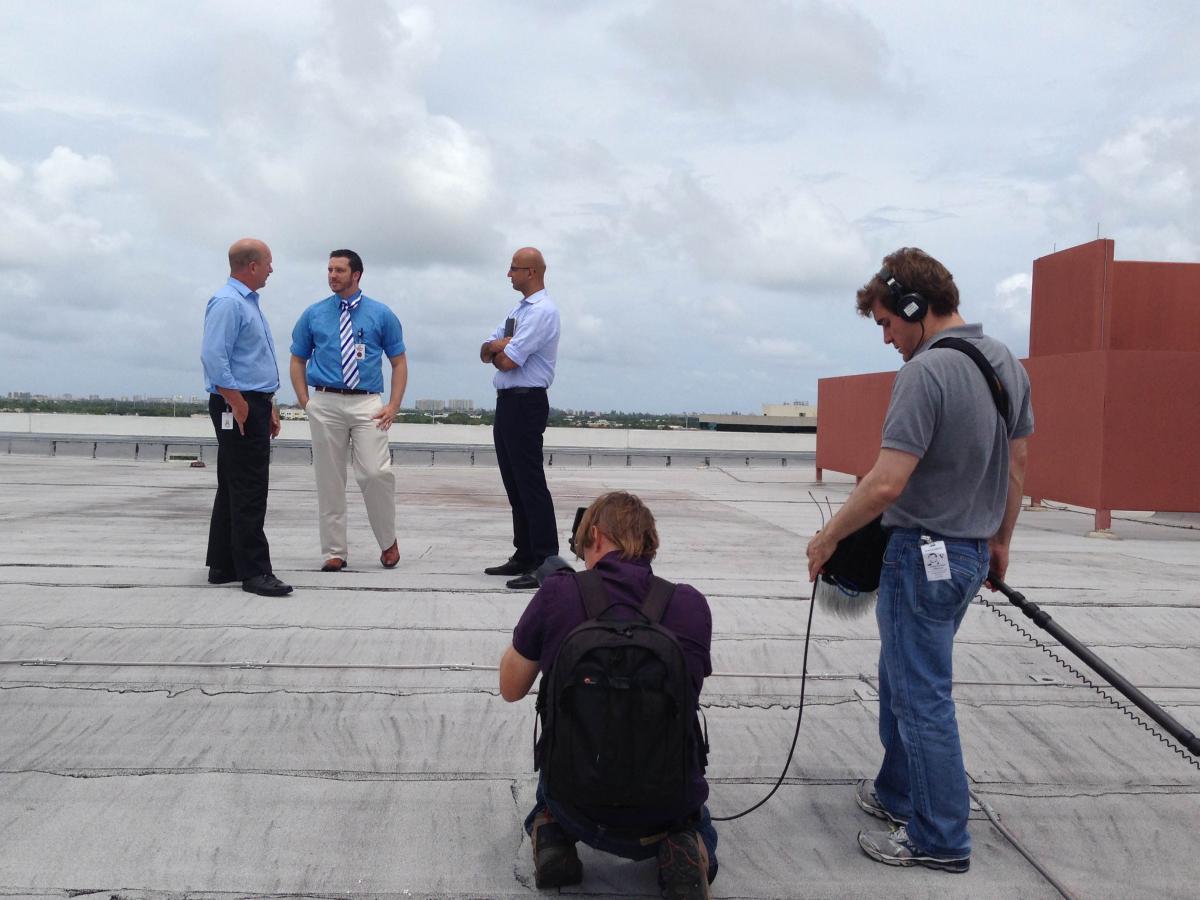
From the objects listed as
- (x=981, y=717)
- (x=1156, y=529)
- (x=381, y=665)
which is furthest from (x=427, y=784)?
(x=1156, y=529)

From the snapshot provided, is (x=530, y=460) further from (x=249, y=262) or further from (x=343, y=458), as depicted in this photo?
(x=249, y=262)

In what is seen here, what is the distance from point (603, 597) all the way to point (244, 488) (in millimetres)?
3470

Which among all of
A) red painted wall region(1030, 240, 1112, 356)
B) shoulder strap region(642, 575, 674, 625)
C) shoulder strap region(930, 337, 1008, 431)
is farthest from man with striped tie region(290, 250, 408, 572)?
red painted wall region(1030, 240, 1112, 356)

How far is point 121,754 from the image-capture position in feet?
11.7

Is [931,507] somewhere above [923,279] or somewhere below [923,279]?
below

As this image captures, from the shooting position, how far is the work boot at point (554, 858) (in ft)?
8.88

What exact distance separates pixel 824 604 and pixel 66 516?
7.56 metres

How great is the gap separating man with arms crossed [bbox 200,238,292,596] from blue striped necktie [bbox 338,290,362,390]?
50 centimetres

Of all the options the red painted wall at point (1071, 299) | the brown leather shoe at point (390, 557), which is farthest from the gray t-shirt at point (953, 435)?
the red painted wall at point (1071, 299)

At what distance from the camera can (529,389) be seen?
602 centimetres

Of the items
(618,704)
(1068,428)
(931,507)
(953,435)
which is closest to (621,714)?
(618,704)

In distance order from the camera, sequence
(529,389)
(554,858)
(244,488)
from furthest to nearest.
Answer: (529,389) < (244,488) < (554,858)

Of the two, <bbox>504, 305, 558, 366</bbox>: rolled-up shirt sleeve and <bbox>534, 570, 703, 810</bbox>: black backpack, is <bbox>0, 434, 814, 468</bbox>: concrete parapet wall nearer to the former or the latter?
<bbox>504, 305, 558, 366</bbox>: rolled-up shirt sleeve

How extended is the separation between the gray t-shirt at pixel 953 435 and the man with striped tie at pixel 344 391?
397 centimetres
